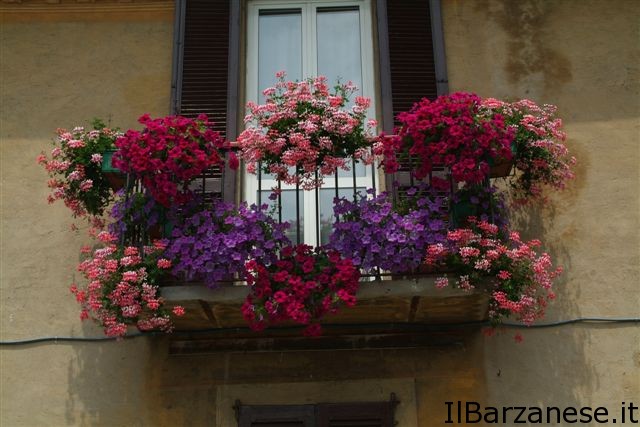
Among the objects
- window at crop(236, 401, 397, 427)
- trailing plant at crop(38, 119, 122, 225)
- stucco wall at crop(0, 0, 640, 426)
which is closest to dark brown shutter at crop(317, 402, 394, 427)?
window at crop(236, 401, 397, 427)

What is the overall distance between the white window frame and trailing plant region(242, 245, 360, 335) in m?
1.20

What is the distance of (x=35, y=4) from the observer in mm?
7348

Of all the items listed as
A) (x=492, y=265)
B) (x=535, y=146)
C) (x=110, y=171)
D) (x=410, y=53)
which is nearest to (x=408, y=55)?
(x=410, y=53)

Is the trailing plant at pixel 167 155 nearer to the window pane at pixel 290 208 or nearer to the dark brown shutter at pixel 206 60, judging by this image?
the window pane at pixel 290 208

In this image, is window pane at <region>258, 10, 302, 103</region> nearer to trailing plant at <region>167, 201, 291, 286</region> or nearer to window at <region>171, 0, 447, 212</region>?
window at <region>171, 0, 447, 212</region>

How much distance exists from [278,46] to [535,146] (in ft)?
7.85

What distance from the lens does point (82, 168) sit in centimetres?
605

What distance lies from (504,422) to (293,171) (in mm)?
2218

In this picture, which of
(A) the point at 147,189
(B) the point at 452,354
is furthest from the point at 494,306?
(A) the point at 147,189

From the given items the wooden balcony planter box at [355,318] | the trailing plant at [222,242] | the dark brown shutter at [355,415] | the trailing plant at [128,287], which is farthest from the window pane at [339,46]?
the dark brown shutter at [355,415]

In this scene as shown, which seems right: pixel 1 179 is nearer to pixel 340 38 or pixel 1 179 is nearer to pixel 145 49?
pixel 145 49

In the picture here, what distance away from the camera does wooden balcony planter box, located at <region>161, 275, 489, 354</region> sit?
18.1ft

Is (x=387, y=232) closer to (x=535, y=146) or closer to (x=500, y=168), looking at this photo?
(x=500, y=168)

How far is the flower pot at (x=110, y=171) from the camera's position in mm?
Result: 5984
